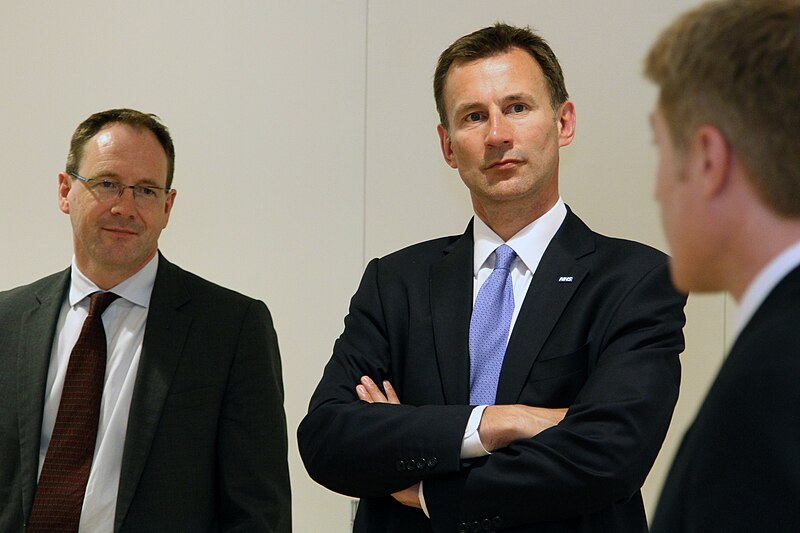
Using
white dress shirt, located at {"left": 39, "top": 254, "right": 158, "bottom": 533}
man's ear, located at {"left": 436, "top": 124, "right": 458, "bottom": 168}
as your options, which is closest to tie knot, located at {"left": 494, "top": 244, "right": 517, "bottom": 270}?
man's ear, located at {"left": 436, "top": 124, "right": 458, "bottom": 168}

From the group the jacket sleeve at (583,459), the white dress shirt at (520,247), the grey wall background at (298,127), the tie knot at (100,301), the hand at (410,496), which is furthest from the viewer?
the grey wall background at (298,127)

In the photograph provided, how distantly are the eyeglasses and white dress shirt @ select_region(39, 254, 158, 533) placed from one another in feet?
0.59

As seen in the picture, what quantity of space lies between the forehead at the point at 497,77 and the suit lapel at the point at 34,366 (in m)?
1.36

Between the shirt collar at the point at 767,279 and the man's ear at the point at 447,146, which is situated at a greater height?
the man's ear at the point at 447,146

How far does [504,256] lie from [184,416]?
1.05m

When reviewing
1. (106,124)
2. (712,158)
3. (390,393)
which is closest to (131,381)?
(106,124)

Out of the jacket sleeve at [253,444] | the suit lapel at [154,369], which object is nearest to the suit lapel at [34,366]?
the suit lapel at [154,369]

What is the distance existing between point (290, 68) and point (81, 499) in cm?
180

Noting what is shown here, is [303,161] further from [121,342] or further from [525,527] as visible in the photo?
[525,527]

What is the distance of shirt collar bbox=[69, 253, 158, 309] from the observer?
10.9ft

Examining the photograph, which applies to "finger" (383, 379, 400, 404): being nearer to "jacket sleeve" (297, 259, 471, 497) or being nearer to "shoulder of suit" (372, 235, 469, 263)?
"jacket sleeve" (297, 259, 471, 497)

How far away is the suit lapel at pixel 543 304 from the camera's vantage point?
8.27 ft

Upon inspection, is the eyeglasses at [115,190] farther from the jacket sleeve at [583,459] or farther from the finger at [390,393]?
the jacket sleeve at [583,459]

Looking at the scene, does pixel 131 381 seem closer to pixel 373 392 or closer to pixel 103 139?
pixel 103 139
